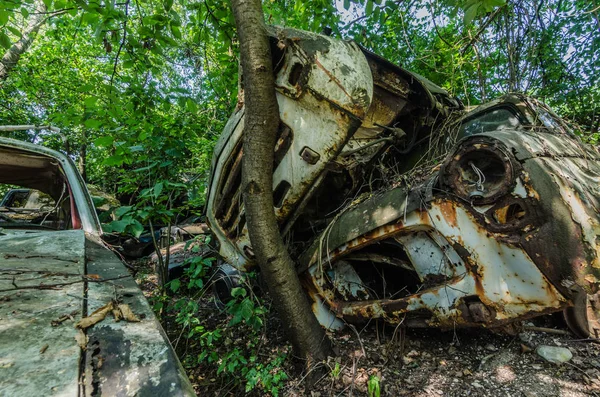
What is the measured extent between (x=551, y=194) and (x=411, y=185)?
0.73 metres

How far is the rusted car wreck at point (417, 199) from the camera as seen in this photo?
146 centimetres

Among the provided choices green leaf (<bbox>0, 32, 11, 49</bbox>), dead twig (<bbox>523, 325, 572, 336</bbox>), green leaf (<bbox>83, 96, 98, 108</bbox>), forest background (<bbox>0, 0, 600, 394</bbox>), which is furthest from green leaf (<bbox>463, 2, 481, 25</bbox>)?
green leaf (<bbox>0, 32, 11, 49</bbox>)

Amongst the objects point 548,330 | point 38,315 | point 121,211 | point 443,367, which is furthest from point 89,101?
point 548,330

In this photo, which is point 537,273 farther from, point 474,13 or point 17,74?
point 17,74

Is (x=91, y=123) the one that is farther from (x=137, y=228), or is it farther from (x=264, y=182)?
(x=264, y=182)

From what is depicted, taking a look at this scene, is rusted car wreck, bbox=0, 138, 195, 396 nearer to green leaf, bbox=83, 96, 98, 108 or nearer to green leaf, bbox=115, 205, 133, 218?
green leaf, bbox=115, 205, 133, 218

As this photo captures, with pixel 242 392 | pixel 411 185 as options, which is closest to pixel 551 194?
pixel 411 185

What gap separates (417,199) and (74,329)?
1727mm

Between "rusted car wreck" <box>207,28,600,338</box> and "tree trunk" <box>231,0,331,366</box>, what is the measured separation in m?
0.22

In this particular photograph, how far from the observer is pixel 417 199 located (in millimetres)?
1861

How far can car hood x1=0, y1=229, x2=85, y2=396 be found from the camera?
63 cm

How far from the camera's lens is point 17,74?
9227 millimetres

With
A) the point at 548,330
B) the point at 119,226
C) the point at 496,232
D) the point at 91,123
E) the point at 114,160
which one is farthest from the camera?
the point at 114,160

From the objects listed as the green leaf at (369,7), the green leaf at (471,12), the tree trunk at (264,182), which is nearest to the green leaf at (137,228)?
the tree trunk at (264,182)
